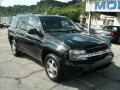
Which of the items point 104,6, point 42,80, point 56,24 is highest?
point 104,6

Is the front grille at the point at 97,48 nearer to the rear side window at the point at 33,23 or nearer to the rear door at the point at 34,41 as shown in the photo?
the rear door at the point at 34,41

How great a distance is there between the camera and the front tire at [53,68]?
535cm

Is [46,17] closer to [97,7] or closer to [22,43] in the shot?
[22,43]

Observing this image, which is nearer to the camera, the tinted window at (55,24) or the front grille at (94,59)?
the front grille at (94,59)

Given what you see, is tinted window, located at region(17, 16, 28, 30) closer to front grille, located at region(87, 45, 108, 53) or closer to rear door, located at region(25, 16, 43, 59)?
rear door, located at region(25, 16, 43, 59)

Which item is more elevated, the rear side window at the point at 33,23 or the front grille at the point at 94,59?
the rear side window at the point at 33,23

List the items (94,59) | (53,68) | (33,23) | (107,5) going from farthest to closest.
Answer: (107,5)
(33,23)
(53,68)
(94,59)

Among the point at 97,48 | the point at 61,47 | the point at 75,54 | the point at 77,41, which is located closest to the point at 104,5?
the point at 97,48

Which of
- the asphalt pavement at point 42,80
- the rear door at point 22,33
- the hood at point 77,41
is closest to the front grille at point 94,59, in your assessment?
the hood at point 77,41

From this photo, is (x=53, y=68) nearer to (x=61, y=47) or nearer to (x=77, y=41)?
(x=61, y=47)

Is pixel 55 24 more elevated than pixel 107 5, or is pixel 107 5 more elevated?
pixel 107 5

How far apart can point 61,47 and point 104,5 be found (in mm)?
13369

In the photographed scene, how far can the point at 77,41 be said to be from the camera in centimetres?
547

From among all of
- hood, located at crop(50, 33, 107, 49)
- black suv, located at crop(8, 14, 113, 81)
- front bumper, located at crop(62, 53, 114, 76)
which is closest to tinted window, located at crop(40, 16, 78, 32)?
black suv, located at crop(8, 14, 113, 81)
